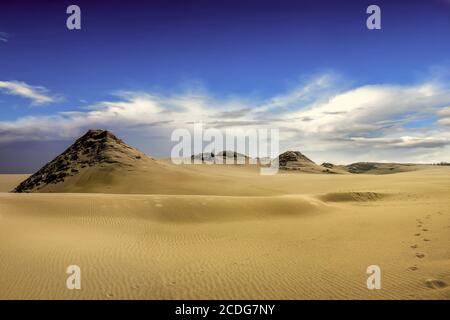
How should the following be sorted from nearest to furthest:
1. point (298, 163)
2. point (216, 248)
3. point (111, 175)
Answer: point (216, 248)
point (111, 175)
point (298, 163)

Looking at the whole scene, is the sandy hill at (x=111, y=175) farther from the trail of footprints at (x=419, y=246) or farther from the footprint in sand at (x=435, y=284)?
the footprint in sand at (x=435, y=284)

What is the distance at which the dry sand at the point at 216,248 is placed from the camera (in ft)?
27.7

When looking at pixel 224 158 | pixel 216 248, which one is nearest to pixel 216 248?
pixel 216 248

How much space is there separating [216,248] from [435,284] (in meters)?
6.94

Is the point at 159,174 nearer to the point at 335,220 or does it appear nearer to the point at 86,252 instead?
the point at 335,220

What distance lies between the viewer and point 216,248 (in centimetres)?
1287

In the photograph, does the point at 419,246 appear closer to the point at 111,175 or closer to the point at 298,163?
the point at 111,175

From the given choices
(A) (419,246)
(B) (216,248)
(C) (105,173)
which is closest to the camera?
(A) (419,246)

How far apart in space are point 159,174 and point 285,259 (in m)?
30.6

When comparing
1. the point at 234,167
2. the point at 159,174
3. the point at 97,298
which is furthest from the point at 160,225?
the point at 234,167

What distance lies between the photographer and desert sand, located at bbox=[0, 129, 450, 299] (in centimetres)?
843

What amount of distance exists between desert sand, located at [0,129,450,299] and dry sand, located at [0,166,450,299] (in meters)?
0.03

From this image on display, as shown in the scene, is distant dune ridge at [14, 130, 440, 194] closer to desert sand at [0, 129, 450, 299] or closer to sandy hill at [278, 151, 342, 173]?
desert sand at [0, 129, 450, 299]
